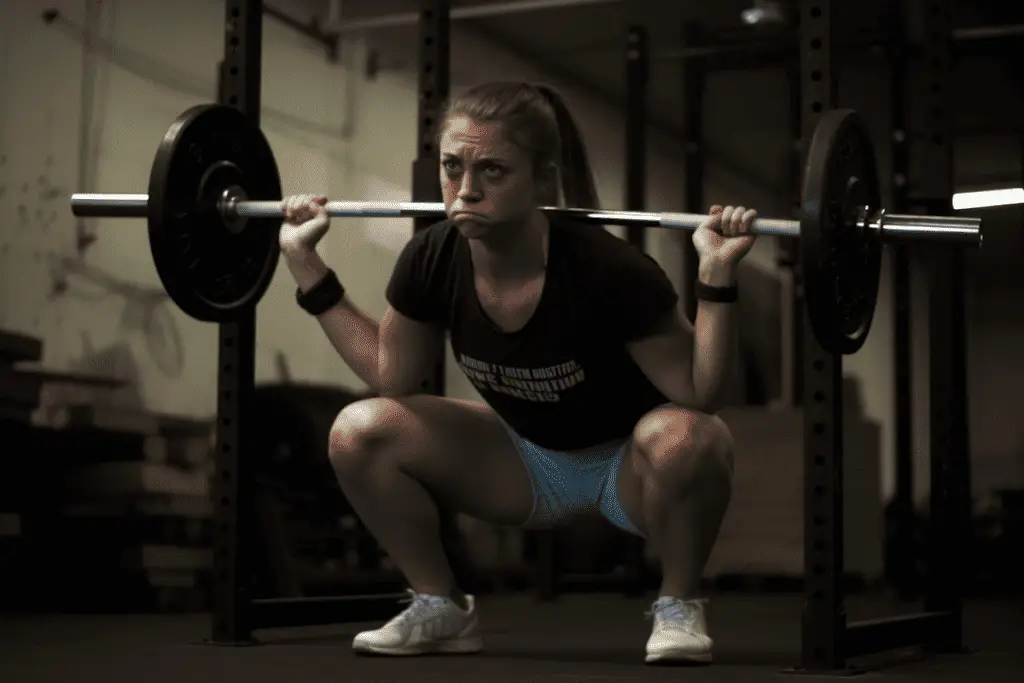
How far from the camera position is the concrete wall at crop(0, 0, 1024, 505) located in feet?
13.3

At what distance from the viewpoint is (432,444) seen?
8.54 feet

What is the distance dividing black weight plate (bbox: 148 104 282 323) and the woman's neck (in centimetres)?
60

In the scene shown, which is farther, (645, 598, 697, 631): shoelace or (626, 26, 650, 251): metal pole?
(626, 26, 650, 251): metal pole

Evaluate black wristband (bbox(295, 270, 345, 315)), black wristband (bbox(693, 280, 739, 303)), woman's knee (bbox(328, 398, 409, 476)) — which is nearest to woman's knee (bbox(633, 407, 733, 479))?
black wristband (bbox(693, 280, 739, 303))

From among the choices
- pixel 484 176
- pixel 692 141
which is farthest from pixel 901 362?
pixel 484 176

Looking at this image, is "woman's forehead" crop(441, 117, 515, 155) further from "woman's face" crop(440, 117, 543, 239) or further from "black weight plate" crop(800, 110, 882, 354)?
"black weight plate" crop(800, 110, 882, 354)

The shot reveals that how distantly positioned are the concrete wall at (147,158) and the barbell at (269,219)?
1.22 metres

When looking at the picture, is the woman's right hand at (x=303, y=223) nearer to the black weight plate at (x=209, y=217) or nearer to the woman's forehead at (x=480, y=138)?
the black weight plate at (x=209, y=217)

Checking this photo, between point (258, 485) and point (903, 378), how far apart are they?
2363 mm

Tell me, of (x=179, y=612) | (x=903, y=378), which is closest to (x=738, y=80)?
(x=903, y=378)

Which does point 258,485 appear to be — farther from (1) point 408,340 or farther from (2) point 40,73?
(1) point 408,340

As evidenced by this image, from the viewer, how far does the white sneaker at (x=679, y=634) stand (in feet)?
7.91

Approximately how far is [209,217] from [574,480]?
2.95 ft

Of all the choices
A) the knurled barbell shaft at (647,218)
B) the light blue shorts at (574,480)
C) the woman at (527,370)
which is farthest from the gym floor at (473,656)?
the knurled barbell shaft at (647,218)
